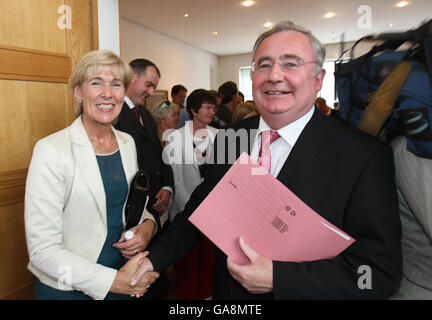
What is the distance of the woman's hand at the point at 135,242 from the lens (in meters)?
1.32

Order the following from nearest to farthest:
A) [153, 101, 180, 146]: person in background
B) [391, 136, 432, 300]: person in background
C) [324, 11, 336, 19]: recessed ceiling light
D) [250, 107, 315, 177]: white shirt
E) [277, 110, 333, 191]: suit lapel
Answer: [391, 136, 432, 300]: person in background
[277, 110, 333, 191]: suit lapel
[250, 107, 315, 177]: white shirt
[153, 101, 180, 146]: person in background
[324, 11, 336, 19]: recessed ceiling light

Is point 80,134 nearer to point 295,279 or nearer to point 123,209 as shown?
point 123,209

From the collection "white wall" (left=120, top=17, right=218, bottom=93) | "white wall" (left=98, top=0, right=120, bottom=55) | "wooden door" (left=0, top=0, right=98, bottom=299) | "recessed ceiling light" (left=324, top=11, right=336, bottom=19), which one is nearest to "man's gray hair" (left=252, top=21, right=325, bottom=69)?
"wooden door" (left=0, top=0, right=98, bottom=299)

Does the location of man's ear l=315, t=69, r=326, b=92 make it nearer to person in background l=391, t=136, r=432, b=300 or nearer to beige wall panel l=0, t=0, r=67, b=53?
person in background l=391, t=136, r=432, b=300

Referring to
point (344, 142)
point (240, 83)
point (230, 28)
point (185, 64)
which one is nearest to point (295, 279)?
point (344, 142)

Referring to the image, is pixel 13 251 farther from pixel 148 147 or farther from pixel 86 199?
pixel 148 147

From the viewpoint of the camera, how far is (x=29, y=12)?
1744mm

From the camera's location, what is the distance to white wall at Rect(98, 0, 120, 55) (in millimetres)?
2285

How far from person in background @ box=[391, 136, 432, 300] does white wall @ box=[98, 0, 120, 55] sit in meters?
2.16

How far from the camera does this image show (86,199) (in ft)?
4.15

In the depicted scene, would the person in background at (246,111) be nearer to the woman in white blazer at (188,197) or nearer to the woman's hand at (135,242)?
the woman in white blazer at (188,197)

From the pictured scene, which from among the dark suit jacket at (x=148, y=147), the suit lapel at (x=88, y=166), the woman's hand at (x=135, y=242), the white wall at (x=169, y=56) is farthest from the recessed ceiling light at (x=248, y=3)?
the woman's hand at (x=135, y=242)

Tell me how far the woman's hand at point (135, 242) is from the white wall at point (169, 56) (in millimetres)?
6494

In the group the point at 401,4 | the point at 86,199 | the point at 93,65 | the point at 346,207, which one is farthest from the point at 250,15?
the point at 346,207
